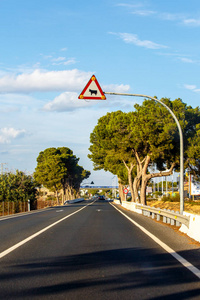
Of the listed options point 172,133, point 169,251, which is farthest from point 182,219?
point 172,133

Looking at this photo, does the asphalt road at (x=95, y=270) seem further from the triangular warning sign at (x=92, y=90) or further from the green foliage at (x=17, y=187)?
the green foliage at (x=17, y=187)

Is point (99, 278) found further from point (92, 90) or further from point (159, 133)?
point (159, 133)

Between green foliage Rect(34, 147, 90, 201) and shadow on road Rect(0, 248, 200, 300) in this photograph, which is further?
green foliage Rect(34, 147, 90, 201)

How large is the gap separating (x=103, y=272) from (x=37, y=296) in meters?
1.97

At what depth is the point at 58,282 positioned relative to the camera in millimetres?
6820

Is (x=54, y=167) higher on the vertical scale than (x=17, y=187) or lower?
higher

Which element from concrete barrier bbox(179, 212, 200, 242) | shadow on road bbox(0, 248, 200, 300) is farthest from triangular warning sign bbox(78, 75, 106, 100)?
shadow on road bbox(0, 248, 200, 300)

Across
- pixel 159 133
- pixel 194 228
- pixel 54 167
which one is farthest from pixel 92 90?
pixel 54 167

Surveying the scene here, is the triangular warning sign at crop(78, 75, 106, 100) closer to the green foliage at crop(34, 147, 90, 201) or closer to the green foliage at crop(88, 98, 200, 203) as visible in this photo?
the green foliage at crop(88, 98, 200, 203)

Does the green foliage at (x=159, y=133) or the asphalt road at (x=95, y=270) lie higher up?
the green foliage at (x=159, y=133)

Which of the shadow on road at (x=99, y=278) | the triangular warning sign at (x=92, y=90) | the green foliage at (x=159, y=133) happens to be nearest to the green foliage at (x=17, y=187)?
the green foliage at (x=159, y=133)

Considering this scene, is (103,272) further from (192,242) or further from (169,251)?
(192,242)

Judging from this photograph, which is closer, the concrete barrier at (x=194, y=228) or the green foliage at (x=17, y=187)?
the concrete barrier at (x=194, y=228)

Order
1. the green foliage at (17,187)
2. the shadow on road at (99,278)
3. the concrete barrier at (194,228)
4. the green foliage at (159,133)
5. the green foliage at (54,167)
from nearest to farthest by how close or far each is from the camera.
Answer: the shadow on road at (99,278) → the concrete barrier at (194,228) → the green foliage at (159,133) → the green foliage at (17,187) → the green foliage at (54,167)
